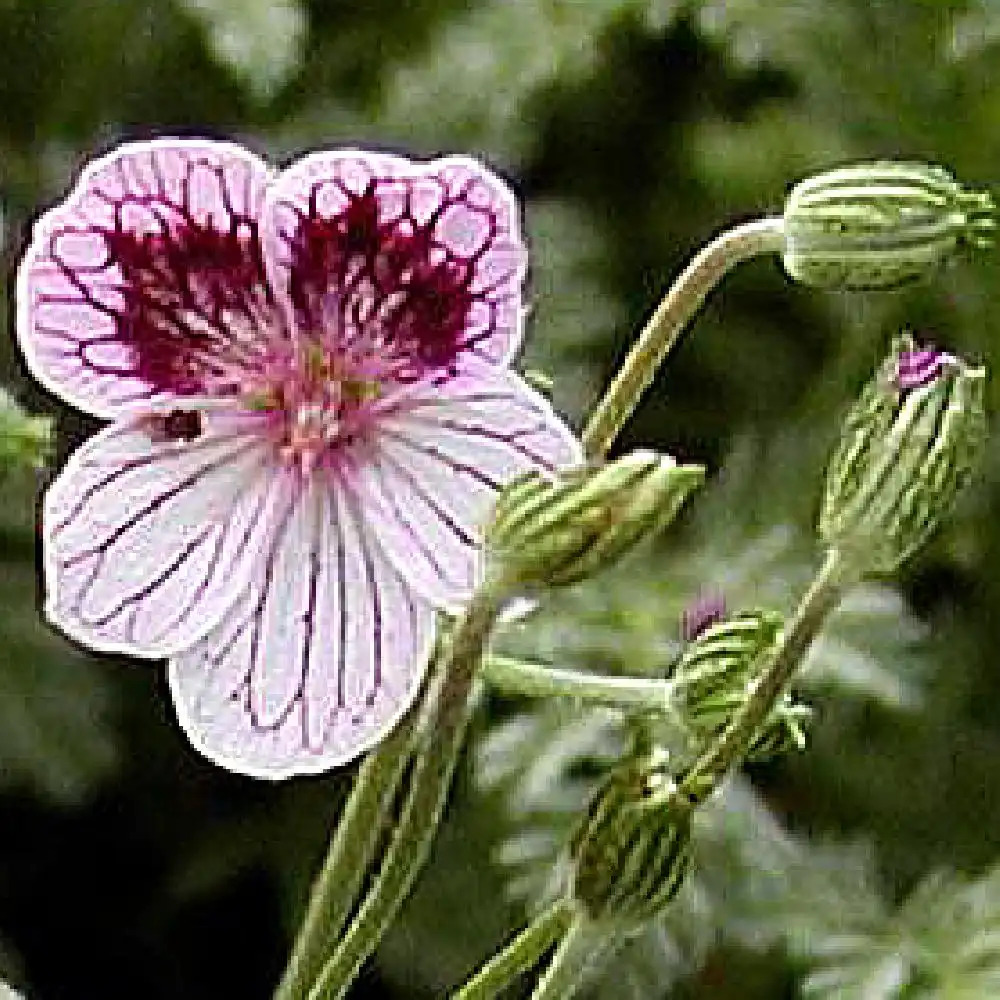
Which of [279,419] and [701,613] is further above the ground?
[279,419]

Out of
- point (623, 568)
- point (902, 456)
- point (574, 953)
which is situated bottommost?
point (623, 568)

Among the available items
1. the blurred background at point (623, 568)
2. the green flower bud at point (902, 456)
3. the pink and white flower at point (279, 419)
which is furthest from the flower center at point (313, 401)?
the blurred background at point (623, 568)

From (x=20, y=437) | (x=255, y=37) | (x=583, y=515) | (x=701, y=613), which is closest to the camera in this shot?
(x=583, y=515)

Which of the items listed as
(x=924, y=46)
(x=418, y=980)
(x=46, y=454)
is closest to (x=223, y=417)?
(x=46, y=454)

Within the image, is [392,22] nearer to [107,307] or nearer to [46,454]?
[46,454]

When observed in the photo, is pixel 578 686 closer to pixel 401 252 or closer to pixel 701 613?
pixel 401 252

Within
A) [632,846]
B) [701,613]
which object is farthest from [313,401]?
[701,613]

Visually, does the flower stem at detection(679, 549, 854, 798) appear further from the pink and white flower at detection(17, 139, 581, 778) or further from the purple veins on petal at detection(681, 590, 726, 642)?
the purple veins on petal at detection(681, 590, 726, 642)
